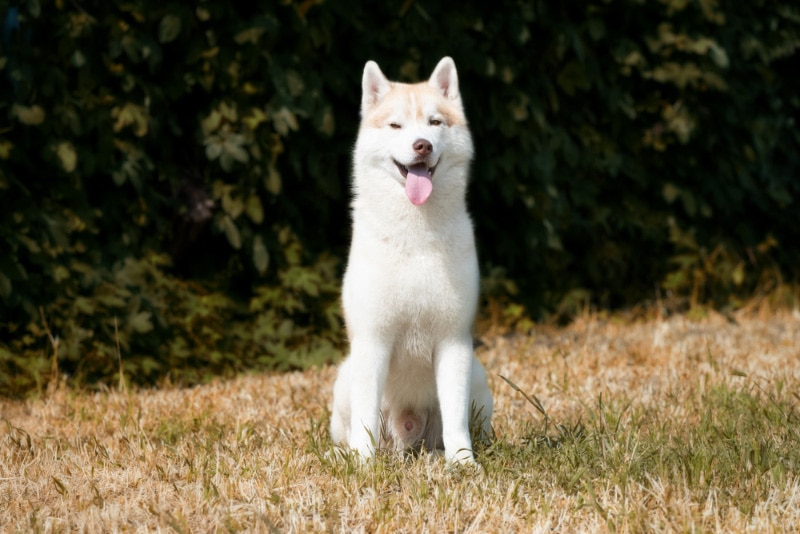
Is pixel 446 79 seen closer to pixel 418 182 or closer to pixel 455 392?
pixel 418 182

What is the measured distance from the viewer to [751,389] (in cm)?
419

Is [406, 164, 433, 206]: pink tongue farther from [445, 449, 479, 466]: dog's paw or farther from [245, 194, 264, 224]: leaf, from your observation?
[245, 194, 264, 224]: leaf

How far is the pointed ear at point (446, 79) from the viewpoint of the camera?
147 inches

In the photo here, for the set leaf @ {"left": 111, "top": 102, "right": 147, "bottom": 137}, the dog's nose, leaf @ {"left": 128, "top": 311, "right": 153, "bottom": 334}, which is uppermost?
leaf @ {"left": 111, "top": 102, "right": 147, "bottom": 137}

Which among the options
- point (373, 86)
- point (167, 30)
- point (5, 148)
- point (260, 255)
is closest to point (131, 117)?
point (167, 30)

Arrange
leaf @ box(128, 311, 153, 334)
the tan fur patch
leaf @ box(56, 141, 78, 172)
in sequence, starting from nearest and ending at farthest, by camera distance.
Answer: the tan fur patch, leaf @ box(56, 141, 78, 172), leaf @ box(128, 311, 153, 334)

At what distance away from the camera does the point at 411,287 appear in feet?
10.8

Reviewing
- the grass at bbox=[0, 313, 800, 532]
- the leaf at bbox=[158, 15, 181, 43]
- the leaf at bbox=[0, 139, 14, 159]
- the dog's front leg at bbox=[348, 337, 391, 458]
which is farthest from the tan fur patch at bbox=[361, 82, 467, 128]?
the leaf at bbox=[0, 139, 14, 159]

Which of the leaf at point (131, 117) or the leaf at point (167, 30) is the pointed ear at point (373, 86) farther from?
the leaf at point (131, 117)

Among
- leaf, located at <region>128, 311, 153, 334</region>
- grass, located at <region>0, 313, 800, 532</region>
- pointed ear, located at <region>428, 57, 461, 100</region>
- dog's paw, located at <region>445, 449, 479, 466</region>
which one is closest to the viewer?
grass, located at <region>0, 313, 800, 532</region>

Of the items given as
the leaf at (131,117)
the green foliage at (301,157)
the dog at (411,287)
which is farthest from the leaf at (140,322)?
the dog at (411,287)

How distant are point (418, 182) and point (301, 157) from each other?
7.96ft

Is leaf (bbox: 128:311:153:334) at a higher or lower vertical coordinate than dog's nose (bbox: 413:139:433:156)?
lower

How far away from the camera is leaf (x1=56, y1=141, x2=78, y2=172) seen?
486 cm
